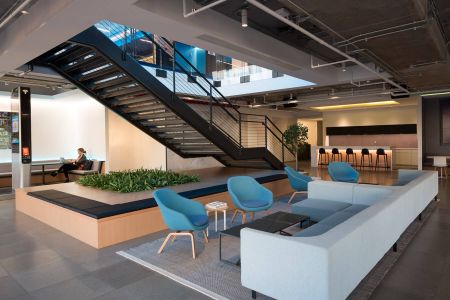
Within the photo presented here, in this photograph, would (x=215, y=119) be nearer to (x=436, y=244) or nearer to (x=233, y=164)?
(x=233, y=164)

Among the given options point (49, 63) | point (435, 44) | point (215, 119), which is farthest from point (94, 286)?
point (215, 119)

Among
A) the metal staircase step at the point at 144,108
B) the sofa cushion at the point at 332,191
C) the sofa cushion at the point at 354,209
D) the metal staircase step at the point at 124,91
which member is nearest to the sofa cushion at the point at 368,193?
the sofa cushion at the point at 332,191

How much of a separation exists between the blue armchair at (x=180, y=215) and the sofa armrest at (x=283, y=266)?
1.26m

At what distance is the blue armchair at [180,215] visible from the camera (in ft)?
12.7

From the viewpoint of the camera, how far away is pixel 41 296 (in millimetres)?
2994

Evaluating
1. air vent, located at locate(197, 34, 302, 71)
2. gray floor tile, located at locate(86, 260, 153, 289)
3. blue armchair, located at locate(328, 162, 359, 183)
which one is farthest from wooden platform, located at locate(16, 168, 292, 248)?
blue armchair, located at locate(328, 162, 359, 183)

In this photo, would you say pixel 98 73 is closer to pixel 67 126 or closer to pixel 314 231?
pixel 314 231

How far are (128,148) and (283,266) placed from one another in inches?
382

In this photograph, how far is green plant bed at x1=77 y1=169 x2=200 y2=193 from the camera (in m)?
6.32

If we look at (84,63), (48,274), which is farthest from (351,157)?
(48,274)

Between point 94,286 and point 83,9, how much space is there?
9.82ft

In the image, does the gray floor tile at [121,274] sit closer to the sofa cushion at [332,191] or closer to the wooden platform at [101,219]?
the wooden platform at [101,219]

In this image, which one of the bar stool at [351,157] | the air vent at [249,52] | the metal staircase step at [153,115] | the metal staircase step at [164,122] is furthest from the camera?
the bar stool at [351,157]

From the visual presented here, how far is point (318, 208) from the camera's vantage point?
4.76 metres
